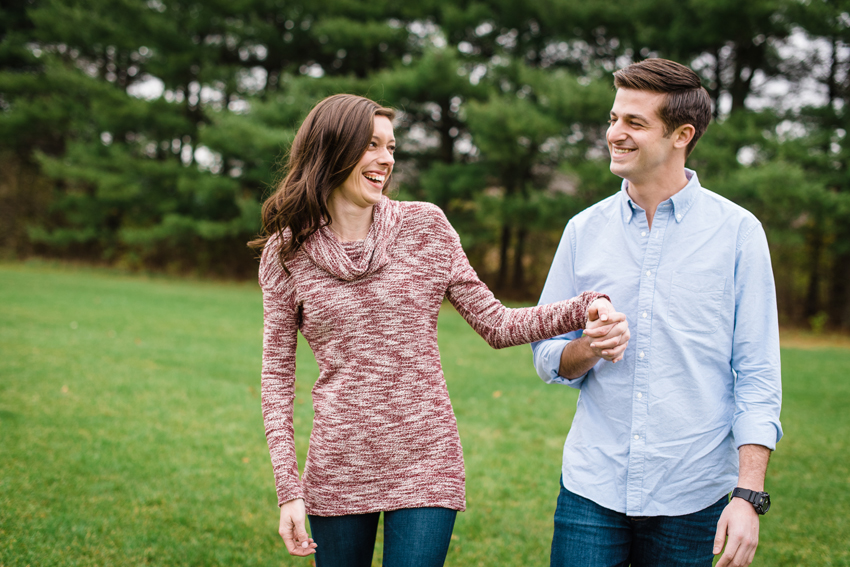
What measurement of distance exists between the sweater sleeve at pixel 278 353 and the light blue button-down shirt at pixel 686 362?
940mm

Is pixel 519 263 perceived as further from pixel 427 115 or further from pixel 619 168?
pixel 619 168

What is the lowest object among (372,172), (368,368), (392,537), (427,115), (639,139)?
(392,537)

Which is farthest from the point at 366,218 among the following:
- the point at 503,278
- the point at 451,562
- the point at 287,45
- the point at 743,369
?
the point at 287,45

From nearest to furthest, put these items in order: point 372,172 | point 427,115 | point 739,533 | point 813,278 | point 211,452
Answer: point 739,533, point 372,172, point 211,452, point 813,278, point 427,115

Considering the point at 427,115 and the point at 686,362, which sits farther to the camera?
the point at 427,115

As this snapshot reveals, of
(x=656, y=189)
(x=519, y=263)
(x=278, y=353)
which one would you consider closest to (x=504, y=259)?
(x=519, y=263)

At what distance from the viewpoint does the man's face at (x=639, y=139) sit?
199 centimetres

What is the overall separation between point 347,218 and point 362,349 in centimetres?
44

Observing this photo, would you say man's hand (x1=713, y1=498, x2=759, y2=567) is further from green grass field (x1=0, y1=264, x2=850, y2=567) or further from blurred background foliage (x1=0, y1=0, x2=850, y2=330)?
blurred background foliage (x1=0, y1=0, x2=850, y2=330)

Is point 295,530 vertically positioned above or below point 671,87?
below

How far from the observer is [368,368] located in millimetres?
1970

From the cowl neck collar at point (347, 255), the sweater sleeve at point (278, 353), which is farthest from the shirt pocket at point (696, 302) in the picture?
the sweater sleeve at point (278, 353)

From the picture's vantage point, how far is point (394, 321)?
77.9 inches

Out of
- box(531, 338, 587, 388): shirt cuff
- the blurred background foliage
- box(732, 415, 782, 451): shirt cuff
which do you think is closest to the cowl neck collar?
box(531, 338, 587, 388): shirt cuff
